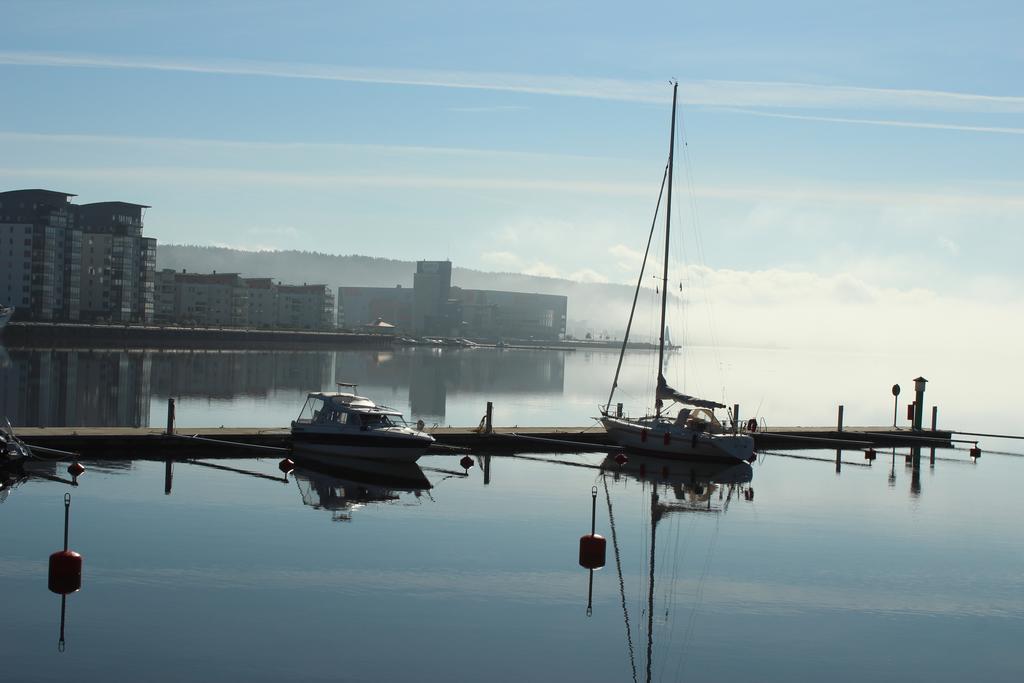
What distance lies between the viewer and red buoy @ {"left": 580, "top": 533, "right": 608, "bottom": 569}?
105ft

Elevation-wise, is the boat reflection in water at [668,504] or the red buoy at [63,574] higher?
the red buoy at [63,574]

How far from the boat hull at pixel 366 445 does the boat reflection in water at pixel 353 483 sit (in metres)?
0.40

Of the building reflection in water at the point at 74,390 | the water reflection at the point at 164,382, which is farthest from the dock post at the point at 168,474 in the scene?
the water reflection at the point at 164,382

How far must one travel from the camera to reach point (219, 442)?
5281 centimetres

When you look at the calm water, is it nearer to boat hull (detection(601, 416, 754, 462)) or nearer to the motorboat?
the motorboat

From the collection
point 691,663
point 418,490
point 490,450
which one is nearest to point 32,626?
point 691,663

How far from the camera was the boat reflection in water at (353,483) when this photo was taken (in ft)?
141

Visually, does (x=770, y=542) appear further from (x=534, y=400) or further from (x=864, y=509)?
(x=534, y=400)

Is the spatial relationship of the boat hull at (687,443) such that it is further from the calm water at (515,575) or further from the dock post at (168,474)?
the dock post at (168,474)

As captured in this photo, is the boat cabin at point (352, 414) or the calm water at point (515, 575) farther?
the boat cabin at point (352, 414)

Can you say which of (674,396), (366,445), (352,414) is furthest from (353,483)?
(674,396)

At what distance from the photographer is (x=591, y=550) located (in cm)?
3194

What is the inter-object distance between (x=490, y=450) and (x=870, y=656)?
36011 millimetres

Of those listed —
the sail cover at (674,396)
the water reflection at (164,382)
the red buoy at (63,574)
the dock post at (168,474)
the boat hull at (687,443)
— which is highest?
the sail cover at (674,396)
